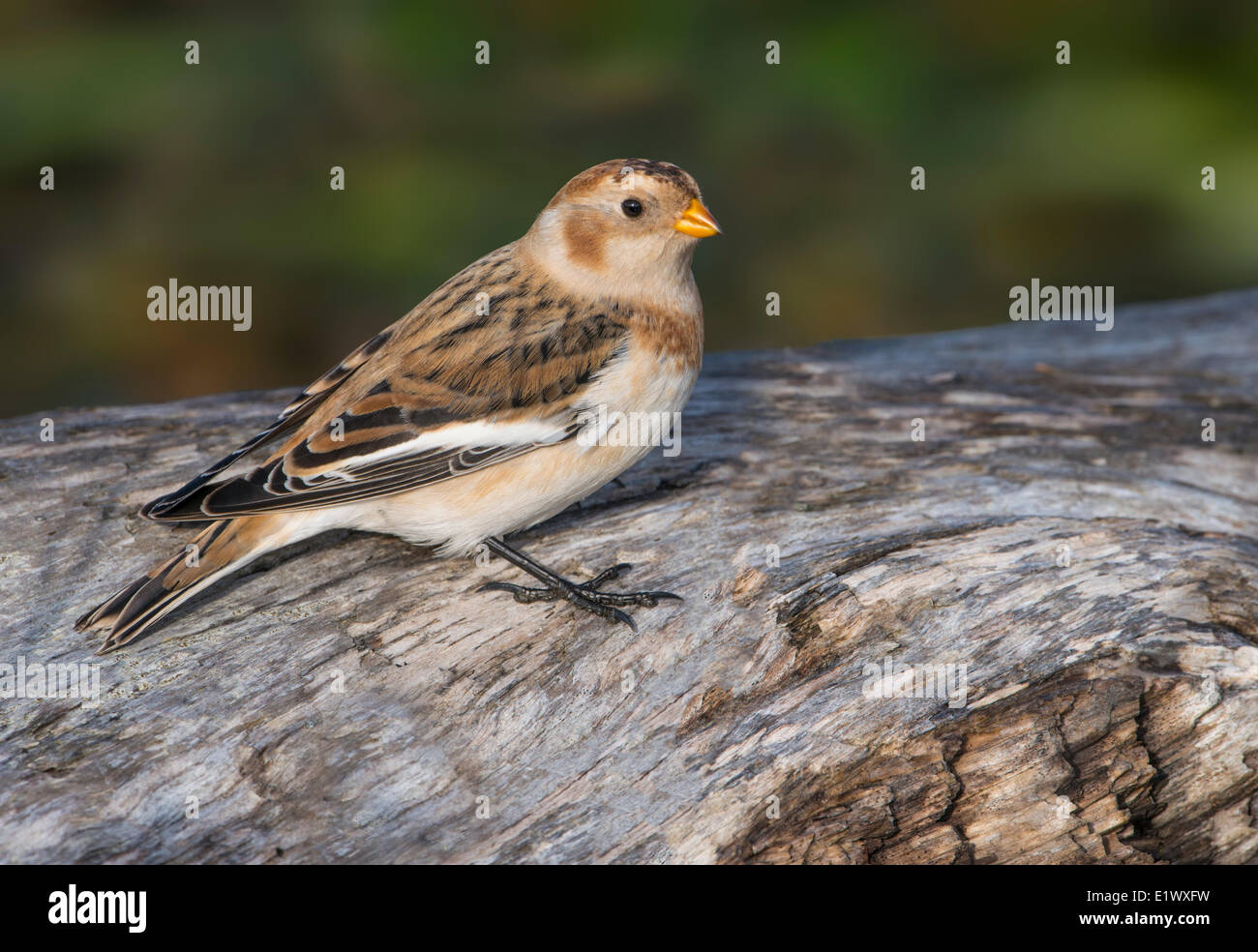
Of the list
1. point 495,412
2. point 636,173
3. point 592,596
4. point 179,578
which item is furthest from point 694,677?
point 636,173

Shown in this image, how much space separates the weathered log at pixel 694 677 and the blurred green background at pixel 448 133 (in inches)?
80.3

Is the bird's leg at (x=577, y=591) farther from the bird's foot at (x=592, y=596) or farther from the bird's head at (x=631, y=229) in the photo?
the bird's head at (x=631, y=229)

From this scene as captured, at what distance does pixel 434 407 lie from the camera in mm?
3258

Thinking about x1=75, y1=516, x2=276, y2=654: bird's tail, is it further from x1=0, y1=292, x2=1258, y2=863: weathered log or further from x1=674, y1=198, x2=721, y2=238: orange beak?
x1=674, y1=198, x2=721, y2=238: orange beak

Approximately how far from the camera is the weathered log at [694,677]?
2.52 m

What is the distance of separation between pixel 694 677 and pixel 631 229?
136 centimetres

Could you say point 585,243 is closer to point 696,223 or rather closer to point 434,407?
point 696,223

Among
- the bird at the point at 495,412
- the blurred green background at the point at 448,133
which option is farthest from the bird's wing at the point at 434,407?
the blurred green background at the point at 448,133

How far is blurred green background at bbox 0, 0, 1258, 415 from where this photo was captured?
546 centimetres

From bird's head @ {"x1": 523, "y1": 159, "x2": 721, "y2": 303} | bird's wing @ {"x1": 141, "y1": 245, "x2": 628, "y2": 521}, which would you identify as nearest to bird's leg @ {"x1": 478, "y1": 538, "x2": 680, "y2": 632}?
bird's wing @ {"x1": 141, "y1": 245, "x2": 628, "y2": 521}

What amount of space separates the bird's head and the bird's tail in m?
1.14

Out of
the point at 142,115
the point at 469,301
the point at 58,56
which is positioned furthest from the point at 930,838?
the point at 58,56

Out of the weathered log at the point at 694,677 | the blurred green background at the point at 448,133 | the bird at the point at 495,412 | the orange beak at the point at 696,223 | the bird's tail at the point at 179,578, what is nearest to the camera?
the weathered log at the point at 694,677

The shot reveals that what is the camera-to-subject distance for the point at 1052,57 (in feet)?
19.0
